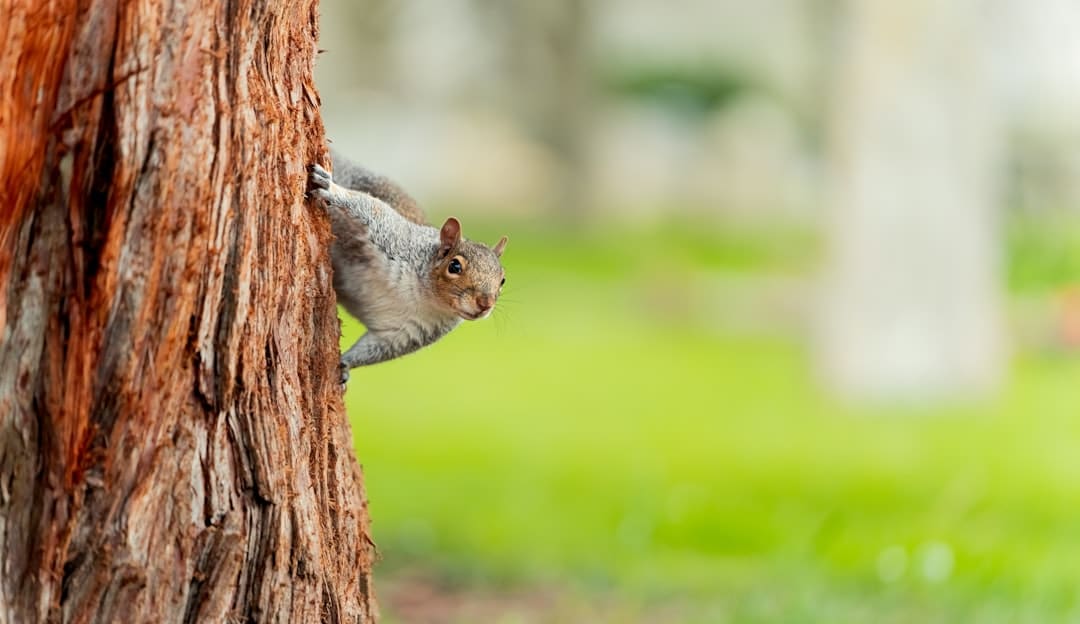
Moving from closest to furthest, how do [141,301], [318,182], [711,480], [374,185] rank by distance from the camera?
[141,301], [318,182], [374,185], [711,480]

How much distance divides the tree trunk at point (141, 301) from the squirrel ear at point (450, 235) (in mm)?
878

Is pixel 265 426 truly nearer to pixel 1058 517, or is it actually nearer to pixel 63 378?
pixel 63 378

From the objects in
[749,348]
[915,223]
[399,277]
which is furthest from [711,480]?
[749,348]

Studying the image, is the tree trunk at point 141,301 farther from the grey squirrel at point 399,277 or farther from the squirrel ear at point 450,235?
the squirrel ear at point 450,235

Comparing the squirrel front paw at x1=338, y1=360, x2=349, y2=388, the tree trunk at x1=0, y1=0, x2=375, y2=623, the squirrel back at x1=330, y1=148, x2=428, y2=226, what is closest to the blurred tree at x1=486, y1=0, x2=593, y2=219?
the squirrel back at x1=330, y1=148, x2=428, y2=226

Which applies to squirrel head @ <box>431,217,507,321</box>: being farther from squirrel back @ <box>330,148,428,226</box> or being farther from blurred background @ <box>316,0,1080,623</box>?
blurred background @ <box>316,0,1080,623</box>

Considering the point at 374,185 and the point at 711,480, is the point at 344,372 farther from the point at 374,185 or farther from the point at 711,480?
the point at 711,480

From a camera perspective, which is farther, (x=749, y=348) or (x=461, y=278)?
(x=749, y=348)

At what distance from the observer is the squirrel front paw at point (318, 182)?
2727mm

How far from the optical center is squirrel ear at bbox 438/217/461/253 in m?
3.37

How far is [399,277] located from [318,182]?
599mm

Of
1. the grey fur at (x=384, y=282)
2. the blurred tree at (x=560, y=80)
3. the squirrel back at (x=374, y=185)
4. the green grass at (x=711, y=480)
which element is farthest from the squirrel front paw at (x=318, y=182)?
the blurred tree at (x=560, y=80)

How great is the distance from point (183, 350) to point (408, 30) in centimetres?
2003

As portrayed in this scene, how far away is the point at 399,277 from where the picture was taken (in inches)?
130
